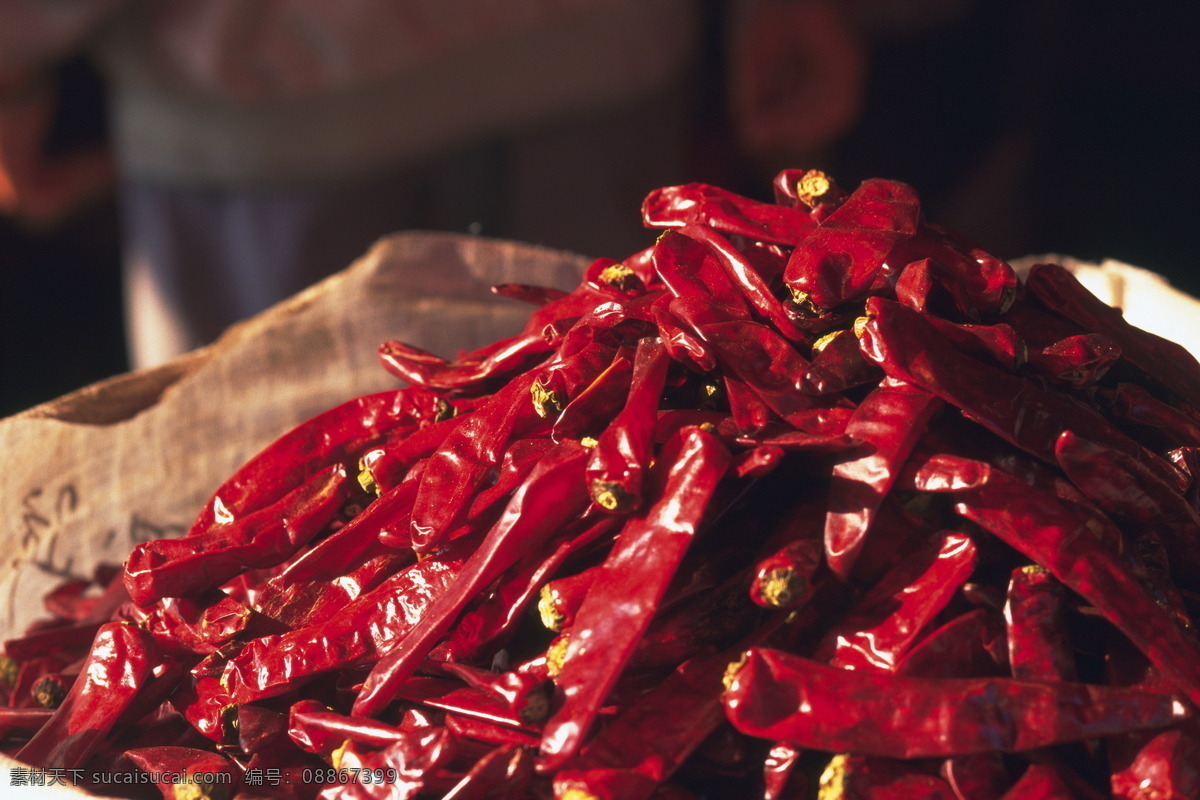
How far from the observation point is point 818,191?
877 mm

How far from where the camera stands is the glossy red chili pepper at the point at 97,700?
30.7 inches

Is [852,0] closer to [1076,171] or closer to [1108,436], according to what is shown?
[1076,171]

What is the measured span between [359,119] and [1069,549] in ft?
5.83

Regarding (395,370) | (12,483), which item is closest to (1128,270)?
(395,370)

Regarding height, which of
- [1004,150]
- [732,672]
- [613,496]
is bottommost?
[1004,150]

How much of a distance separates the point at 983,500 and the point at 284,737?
0.51 meters

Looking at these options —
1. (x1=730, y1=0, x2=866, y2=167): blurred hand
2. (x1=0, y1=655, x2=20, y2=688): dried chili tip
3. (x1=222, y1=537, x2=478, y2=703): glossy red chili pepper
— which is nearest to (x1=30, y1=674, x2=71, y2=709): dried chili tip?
(x1=0, y1=655, x2=20, y2=688): dried chili tip

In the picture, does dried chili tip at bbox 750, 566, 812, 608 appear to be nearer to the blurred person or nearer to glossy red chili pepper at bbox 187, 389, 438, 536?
glossy red chili pepper at bbox 187, 389, 438, 536

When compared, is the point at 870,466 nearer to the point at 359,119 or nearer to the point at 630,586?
the point at 630,586

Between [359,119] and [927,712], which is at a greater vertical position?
[359,119]

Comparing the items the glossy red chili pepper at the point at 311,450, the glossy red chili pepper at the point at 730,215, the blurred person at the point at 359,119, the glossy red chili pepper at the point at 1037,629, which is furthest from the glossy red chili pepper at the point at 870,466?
the blurred person at the point at 359,119

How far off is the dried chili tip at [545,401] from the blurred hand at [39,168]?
66.7 inches

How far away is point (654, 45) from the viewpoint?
2.42 metres

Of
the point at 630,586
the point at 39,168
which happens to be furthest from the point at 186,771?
the point at 39,168
